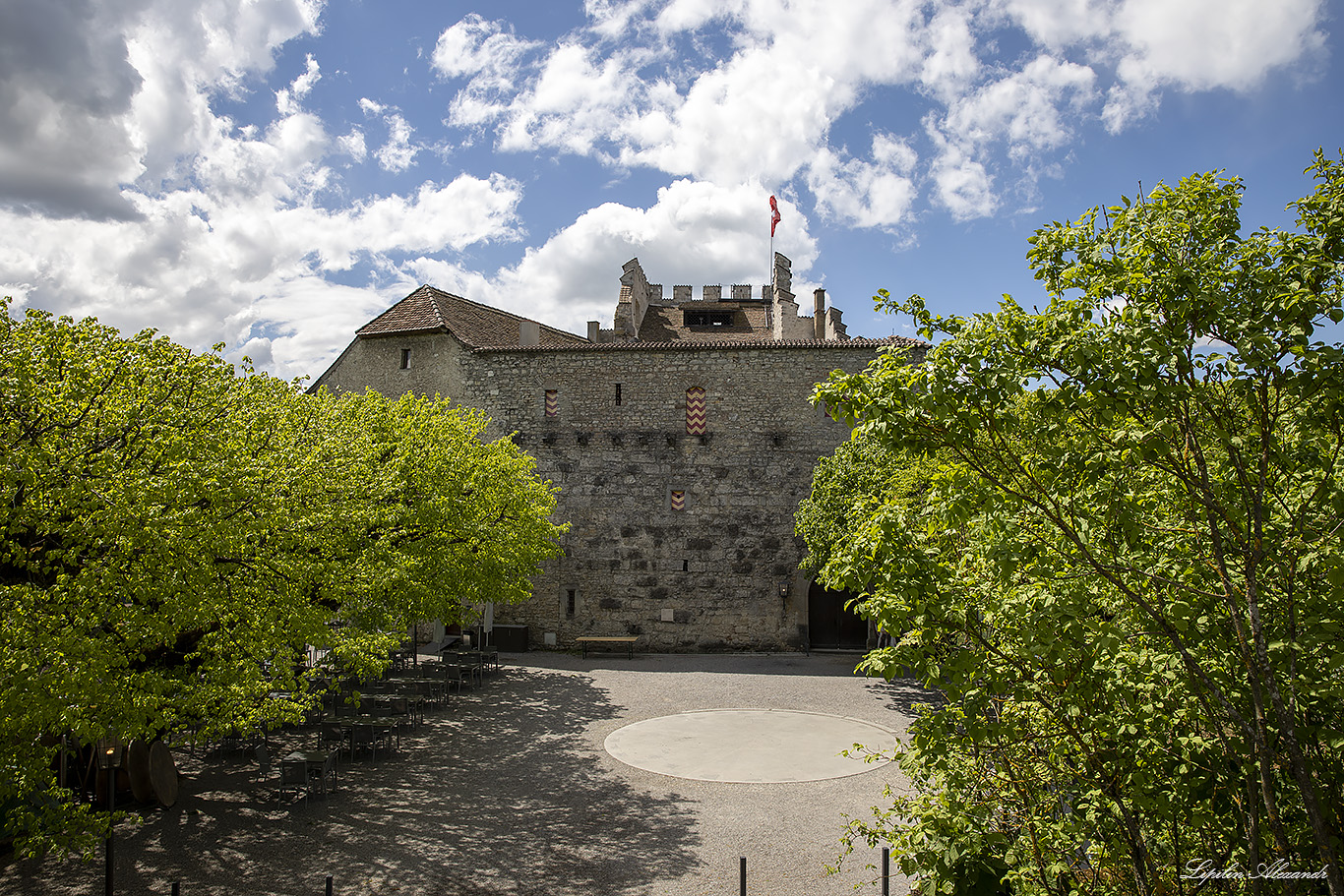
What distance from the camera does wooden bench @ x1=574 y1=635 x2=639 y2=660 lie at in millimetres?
22031

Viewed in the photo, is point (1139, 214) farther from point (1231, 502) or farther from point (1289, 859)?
point (1289, 859)

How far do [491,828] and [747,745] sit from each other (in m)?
5.09

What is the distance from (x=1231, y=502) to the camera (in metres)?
4.27

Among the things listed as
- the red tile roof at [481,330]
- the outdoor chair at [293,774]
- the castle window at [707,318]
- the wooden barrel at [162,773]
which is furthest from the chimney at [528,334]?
the wooden barrel at [162,773]

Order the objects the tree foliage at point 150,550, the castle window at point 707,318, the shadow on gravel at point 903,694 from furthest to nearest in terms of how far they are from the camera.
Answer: the castle window at point 707,318 → the shadow on gravel at point 903,694 → the tree foliage at point 150,550

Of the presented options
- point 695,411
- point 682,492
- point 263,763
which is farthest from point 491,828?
point 695,411

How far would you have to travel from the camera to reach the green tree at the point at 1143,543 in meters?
3.83

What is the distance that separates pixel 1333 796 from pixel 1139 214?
328 cm

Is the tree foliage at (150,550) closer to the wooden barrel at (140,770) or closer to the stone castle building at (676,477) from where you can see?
the wooden barrel at (140,770)

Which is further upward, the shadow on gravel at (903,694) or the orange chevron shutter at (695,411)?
the orange chevron shutter at (695,411)

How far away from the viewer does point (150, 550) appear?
7.13 m

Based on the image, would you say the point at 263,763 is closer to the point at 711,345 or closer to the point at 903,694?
the point at 903,694

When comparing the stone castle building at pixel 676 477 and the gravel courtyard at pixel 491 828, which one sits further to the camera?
the stone castle building at pixel 676 477

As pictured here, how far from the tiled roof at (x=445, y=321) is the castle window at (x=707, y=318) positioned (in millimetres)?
8807
